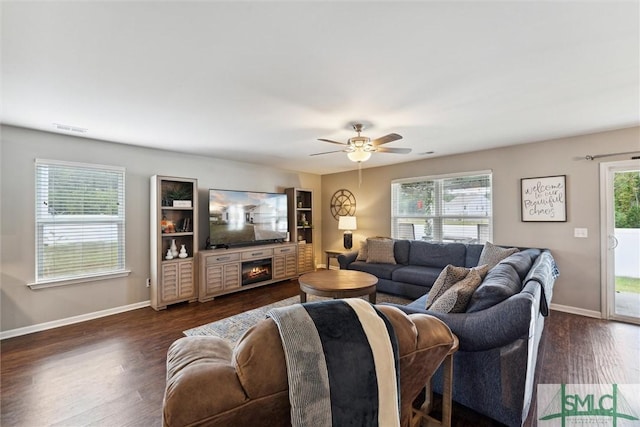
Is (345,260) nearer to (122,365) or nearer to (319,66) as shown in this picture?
(122,365)

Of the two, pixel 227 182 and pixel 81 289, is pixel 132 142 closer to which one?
pixel 227 182

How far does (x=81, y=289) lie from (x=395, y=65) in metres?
4.47

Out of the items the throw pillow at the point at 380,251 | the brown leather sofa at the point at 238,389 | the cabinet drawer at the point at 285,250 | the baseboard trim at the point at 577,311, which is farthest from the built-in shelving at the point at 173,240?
the baseboard trim at the point at 577,311

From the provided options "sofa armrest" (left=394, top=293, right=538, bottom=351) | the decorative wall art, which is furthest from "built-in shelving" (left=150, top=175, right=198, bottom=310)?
"sofa armrest" (left=394, top=293, right=538, bottom=351)

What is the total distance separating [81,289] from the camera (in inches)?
138

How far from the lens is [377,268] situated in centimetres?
441

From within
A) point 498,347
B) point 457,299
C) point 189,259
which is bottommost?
point 498,347

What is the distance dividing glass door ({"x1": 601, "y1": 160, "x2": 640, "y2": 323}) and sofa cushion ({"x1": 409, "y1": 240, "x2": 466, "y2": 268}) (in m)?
1.65

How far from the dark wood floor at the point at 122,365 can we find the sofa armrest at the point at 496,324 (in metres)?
0.61

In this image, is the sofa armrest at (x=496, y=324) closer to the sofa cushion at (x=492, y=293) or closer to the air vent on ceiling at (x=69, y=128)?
the sofa cushion at (x=492, y=293)

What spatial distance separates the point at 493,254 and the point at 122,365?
4.42 metres

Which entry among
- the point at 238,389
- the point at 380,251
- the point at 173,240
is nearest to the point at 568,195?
the point at 380,251

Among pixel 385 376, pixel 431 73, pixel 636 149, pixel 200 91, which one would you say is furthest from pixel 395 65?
pixel 636 149

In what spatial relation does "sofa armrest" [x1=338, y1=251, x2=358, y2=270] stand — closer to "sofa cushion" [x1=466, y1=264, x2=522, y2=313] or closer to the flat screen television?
the flat screen television
